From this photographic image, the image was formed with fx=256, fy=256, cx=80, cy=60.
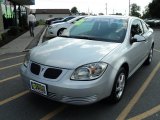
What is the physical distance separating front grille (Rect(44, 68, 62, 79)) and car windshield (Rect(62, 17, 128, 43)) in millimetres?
1482

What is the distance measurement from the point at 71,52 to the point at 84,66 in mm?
487

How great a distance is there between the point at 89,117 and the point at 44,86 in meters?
0.92

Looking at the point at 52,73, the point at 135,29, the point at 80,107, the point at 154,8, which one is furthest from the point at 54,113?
the point at 154,8

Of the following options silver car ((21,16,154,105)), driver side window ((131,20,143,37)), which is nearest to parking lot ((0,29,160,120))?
silver car ((21,16,154,105))

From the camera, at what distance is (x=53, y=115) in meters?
4.29

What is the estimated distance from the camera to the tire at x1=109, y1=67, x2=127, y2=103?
Answer: 14.5ft

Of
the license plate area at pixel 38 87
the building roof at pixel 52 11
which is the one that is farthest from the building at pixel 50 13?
the license plate area at pixel 38 87

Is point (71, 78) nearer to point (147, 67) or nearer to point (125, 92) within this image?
point (125, 92)

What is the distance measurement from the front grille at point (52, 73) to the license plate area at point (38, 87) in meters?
0.17

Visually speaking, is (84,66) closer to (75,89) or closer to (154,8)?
(75,89)

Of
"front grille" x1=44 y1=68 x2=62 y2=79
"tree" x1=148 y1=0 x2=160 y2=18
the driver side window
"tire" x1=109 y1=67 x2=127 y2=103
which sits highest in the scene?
"tree" x1=148 y1=0 x2=160 y2=18

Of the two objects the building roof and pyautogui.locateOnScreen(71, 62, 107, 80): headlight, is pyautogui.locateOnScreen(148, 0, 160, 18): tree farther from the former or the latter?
the building roof

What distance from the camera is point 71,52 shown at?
14.4 ft

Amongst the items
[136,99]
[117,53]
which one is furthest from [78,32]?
[136,99]
